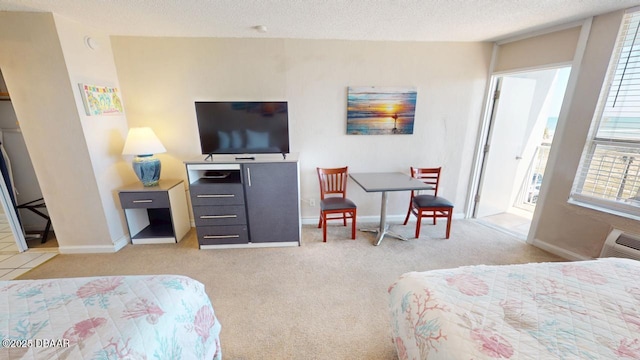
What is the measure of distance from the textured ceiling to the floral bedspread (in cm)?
204

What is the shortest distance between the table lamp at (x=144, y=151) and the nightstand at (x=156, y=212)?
0.13m

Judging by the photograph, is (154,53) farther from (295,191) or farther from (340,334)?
(340,334)

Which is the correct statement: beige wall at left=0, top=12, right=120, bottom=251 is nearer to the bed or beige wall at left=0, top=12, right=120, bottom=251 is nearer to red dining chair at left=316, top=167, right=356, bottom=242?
red dining chair at left=316, top=167, right=356, bottom=242

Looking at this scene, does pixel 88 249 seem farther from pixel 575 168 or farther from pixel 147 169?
pixel 575 168

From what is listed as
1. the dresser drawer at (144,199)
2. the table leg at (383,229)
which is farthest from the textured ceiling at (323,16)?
the table leg at (383,229)

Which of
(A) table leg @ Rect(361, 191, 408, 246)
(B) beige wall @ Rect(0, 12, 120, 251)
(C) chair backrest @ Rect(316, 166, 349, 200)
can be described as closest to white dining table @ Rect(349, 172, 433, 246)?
(A) table leg @ Rect(361, 191, 408, 246)

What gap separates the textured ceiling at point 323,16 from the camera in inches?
75.6

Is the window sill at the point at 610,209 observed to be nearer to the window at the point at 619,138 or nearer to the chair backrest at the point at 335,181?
the window at the point at 619,138

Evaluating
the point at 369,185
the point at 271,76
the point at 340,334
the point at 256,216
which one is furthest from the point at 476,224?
the point at 271,76

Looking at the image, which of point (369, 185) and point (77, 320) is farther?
point (369, 185)

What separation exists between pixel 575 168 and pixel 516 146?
1107 millimetres

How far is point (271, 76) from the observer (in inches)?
114

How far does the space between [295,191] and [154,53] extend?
2.27 metres

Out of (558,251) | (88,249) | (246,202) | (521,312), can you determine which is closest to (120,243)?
(88,249)
